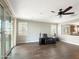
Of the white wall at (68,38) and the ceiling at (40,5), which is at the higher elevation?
the ceiling at (40,5)

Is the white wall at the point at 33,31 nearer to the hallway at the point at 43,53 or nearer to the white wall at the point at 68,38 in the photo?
the white wall at the point at 68,38

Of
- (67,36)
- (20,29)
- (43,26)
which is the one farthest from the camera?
(43,26)

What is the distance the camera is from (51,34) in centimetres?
1052

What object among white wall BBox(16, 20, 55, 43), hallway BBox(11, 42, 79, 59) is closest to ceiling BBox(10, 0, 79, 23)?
hallway BBox(11, 42, 79, 59)

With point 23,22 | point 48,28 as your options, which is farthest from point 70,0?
point 48,28

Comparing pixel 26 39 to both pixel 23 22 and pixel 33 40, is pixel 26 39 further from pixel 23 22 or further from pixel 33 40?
pixel 23 22

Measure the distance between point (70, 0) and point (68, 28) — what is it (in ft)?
21.6

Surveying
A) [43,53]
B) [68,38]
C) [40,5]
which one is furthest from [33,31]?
[40,5]

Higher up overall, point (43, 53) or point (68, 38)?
point (68, 38)

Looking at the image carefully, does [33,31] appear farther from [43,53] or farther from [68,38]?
[43,53]

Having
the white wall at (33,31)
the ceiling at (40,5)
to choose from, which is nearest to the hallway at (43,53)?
the ceiling at (40,5)

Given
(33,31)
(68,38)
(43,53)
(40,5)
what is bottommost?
(43,53)

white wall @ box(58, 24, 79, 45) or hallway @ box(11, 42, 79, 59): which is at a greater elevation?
white wall @ box(58, 24, 79, 45)

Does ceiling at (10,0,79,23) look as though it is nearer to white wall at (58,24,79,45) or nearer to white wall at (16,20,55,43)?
white wall at (58,24,79,45)
